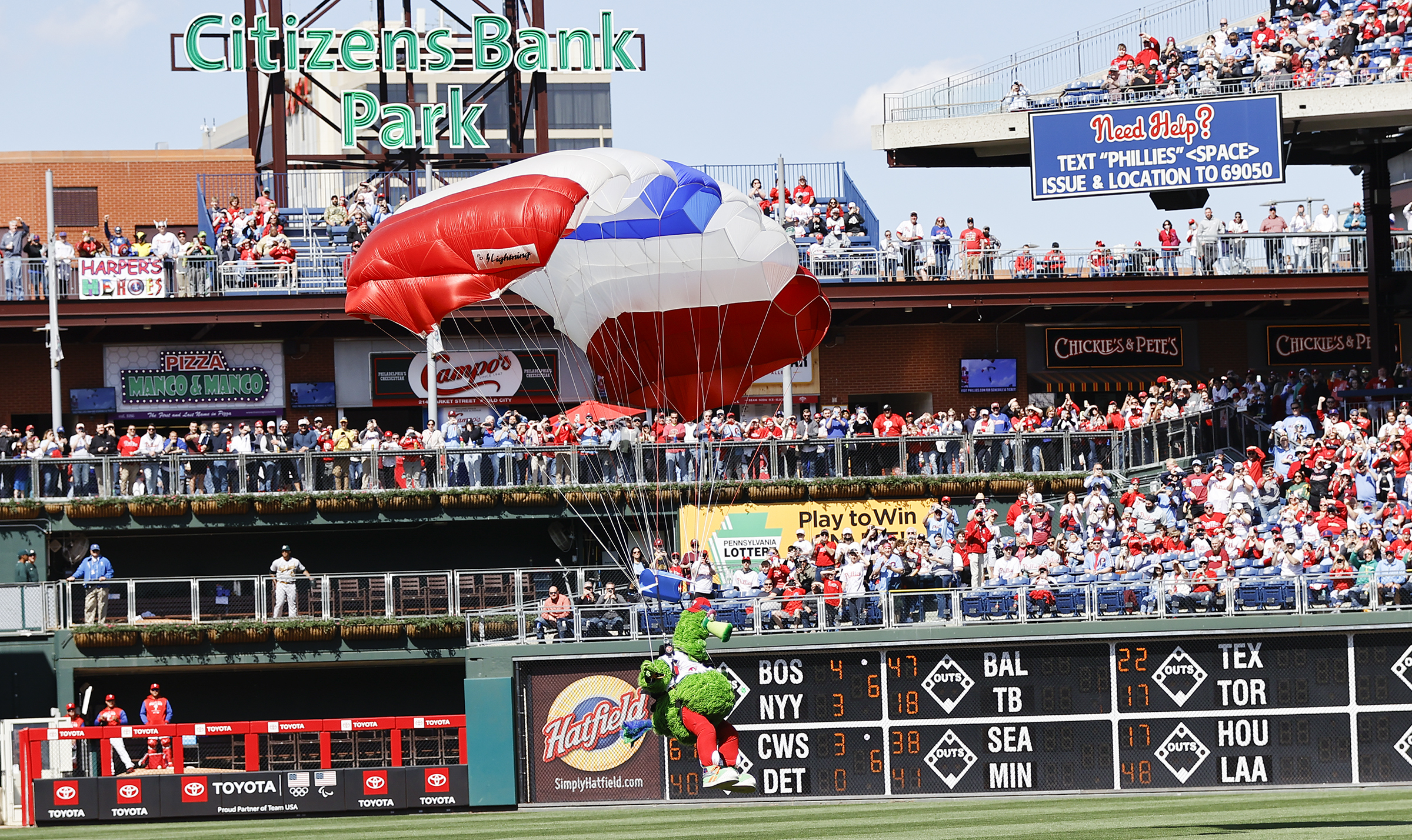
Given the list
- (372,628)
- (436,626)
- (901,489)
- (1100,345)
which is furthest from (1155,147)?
(372,628)

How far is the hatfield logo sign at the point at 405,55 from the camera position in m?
39.2

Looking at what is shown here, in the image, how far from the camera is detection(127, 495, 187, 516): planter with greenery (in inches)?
1218

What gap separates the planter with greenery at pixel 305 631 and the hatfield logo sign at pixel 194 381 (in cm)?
894

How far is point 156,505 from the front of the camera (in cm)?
3103

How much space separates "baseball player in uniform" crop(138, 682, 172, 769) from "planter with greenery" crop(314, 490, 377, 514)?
433 cm

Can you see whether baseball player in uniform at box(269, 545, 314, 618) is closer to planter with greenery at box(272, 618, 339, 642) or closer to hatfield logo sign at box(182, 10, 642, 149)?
planter with greenery at box(272, 618, 339, 642)

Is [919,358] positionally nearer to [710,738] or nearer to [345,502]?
[345,502]

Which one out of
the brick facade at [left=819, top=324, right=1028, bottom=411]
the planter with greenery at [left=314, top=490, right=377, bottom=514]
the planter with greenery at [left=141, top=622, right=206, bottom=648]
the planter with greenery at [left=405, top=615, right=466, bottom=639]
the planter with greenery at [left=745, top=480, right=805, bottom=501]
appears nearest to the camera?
the planter with greenery at [left=405, top=615, right=466, bottom=639]

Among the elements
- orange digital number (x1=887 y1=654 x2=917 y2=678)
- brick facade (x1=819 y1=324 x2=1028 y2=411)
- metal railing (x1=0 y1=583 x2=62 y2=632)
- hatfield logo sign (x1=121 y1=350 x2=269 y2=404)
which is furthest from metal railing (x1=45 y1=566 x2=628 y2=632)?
brick facade (x1=819 y1=324 x2=1028 y2=411)

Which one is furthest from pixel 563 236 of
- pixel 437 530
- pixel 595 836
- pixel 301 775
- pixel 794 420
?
pixel 437 530

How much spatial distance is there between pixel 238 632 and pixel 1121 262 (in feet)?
60.2

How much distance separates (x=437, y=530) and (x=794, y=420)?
23.9ft

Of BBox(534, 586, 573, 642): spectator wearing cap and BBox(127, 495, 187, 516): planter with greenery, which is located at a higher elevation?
BBox(127, 495, 187, 516): planter with greenery

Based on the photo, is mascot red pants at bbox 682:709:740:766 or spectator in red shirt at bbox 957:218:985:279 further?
spectator in red shirt at bbox 957:218:985:279
